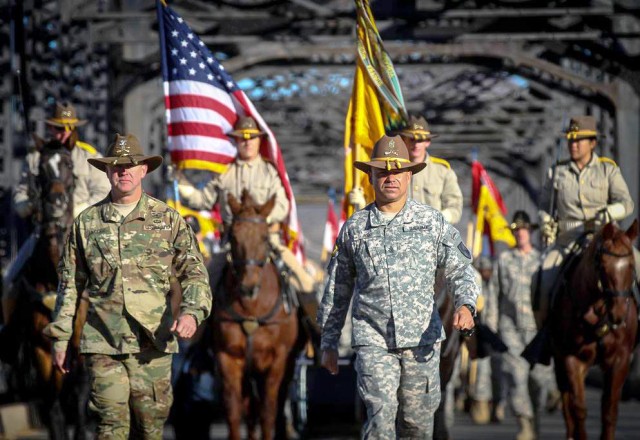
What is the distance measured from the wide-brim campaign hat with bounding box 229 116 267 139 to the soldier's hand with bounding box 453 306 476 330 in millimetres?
5651

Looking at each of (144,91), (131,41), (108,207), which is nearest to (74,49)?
(131,41)

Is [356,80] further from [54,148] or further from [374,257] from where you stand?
[374,257]

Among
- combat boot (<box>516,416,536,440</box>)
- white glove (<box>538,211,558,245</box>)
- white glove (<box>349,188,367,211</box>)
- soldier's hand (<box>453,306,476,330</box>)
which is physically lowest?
combat boot (<box>516,416,536,440</box>)

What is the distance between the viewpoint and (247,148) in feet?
47.0

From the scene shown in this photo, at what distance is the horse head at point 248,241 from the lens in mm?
12781

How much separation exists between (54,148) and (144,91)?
1449cm

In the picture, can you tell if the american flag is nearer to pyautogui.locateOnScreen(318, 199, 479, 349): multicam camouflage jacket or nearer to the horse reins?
the horse reins

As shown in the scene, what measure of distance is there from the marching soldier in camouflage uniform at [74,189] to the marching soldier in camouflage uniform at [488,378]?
6831mm

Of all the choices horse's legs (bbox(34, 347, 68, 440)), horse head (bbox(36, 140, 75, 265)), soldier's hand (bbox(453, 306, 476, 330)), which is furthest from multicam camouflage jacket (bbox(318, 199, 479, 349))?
horse's legs (bbox(34, 347, 68, 440))

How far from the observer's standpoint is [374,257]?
9.47 m

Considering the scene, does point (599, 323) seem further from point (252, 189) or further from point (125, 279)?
point (125, 279)

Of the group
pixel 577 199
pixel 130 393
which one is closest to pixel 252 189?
pixel 577 199

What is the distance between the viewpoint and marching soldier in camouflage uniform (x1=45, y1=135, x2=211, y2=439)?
9.41 metres

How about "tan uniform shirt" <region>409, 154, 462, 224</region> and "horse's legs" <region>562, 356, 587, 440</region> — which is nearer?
"horse's legs" <region>562, 356, 587, 440</region>
